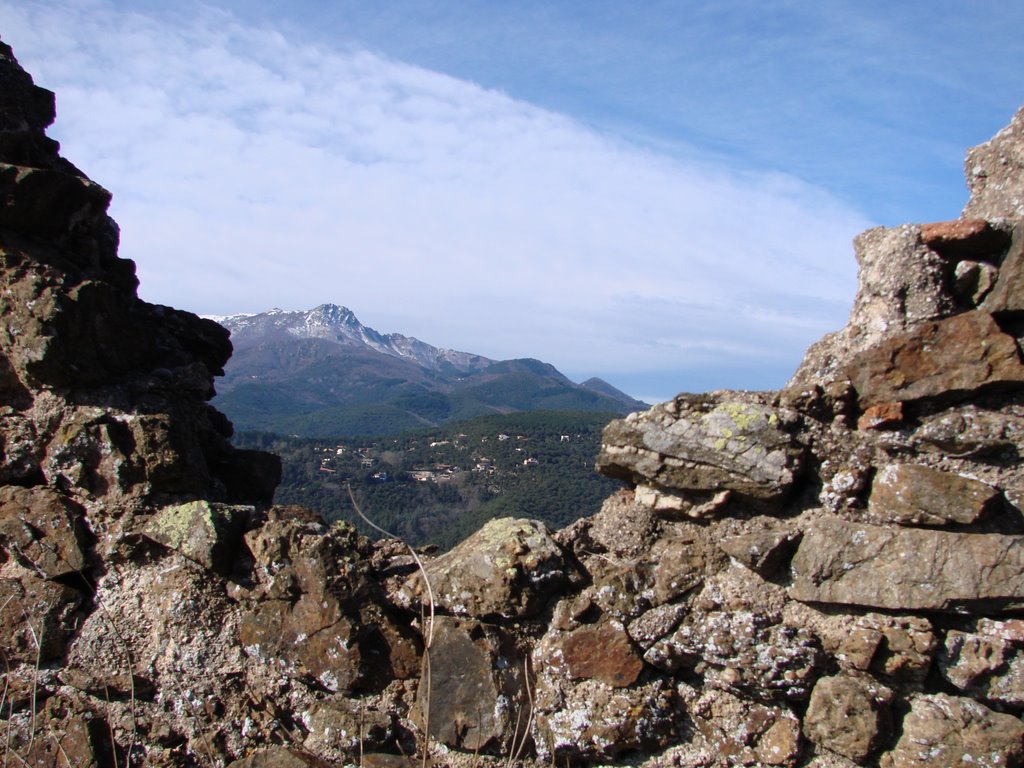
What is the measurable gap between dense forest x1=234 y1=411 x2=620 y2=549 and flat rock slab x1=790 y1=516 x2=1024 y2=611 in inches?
1464

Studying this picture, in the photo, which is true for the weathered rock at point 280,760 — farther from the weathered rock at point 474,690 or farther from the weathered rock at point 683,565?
the weathered rock at point 683,565

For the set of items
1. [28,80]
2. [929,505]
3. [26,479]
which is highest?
[28,80]

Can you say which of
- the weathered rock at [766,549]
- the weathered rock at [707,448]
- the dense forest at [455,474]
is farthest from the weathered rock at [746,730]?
the dense forest at [455,474]

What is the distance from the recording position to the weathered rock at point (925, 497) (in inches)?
156

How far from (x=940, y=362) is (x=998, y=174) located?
1758mm

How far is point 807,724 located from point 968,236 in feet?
9.72

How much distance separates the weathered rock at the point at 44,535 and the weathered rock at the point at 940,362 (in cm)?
Result: 473

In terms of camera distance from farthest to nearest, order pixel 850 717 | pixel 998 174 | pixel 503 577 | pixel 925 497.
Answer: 1. pixel 998 174
2. pixel 503 577
3. pixel 925 497
4. pixel 850 717

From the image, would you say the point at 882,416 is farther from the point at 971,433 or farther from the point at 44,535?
the point at 44,535

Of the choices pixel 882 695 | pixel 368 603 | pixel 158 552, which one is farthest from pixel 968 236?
pixel 158 552

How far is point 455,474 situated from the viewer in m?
92.3

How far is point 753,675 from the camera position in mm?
4141

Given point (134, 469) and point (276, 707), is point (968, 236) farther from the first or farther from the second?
point (134, 469)

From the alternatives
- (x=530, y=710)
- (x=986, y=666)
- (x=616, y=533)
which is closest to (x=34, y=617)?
(x=530, y=710)
